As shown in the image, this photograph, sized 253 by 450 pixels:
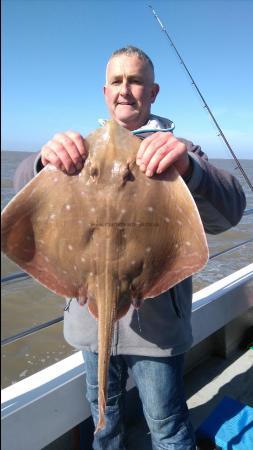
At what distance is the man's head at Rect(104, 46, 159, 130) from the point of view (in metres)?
1.78

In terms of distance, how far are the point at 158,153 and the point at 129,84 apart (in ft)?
2.37

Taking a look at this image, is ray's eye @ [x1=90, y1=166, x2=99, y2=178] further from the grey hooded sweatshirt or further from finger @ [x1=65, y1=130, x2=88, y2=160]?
the grey hooded sweatshirt

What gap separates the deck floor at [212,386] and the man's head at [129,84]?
2.25 m

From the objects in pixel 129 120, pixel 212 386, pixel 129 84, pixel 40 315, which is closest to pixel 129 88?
pixel 129 84

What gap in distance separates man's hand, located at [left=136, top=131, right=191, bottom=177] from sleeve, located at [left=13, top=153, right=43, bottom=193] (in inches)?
17.0

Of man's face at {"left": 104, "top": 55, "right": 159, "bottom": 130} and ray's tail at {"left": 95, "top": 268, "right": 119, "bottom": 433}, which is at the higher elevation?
man's face at {"left": 104, "top": 55, "right": 159, "bottom": 130}

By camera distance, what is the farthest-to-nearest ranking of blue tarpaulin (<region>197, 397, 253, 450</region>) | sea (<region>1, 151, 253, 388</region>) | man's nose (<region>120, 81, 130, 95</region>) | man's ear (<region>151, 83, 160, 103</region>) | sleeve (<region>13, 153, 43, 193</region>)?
sea (<region>1, 151, 253, 388</region>), blue tarpaulin (<region>197, 397, 253, 450</region>), man's ear (<region>151, 83, 160, 103</region>), man's nose (<region>120, 81, 130, 95</region>), sleeve (<region>13, 153, 43, 193</region>)

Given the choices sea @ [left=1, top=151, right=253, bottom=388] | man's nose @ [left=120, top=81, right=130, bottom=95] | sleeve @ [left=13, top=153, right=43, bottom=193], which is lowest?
sea @ [left=1, top=151, right=253, bottom=388]

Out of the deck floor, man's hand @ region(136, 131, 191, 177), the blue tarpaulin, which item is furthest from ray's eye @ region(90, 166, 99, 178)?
the deck floor

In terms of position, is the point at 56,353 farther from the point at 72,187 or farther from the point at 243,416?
the point at 72,187

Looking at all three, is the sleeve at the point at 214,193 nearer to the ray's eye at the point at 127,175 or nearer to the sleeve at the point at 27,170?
the ray's eye at the point at 127,175

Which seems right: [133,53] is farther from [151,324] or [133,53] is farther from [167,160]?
[151,324]

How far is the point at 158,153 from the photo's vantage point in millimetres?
1224

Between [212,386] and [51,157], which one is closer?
[51,157]
